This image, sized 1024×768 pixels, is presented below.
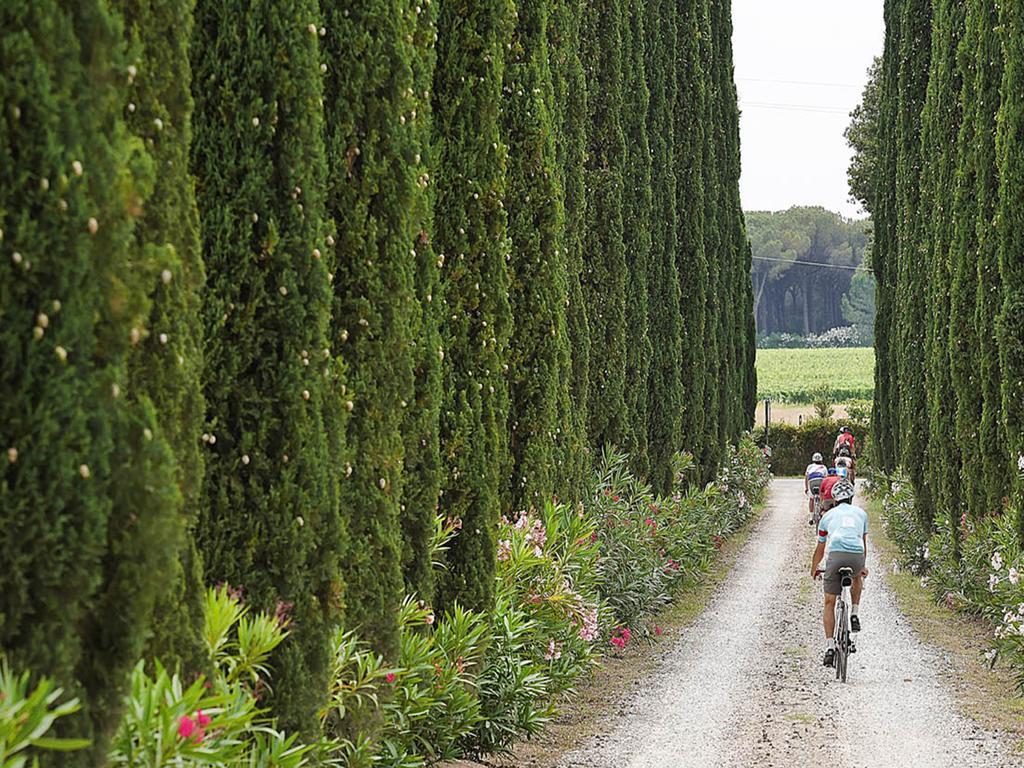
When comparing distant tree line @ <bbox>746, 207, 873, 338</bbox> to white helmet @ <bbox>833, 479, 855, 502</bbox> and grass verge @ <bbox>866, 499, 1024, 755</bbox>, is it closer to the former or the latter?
grass verge @ <bbox>866, 499, 1024, 755</bbox>

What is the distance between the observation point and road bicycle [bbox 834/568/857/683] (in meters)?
11.0

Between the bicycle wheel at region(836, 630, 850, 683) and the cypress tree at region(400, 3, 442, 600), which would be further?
the bicycle wheel at region(836, 630, 850, 683)

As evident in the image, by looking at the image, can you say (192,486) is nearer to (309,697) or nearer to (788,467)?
(309,697)

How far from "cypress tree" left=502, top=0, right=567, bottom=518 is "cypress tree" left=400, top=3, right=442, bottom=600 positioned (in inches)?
92.9

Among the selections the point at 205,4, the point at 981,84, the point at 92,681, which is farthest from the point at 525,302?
the point at 92,681

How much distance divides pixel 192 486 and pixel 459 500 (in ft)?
13.2

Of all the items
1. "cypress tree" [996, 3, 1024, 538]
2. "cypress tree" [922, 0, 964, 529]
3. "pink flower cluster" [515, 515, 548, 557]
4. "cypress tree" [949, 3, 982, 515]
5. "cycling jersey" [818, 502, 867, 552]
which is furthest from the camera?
"cypress tree" [922, 0, 964, 529]

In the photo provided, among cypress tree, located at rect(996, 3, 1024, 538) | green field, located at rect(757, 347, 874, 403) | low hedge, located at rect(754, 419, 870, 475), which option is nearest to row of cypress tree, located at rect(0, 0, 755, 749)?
cypress tree, located at rect(996, 3, 1024, 538)

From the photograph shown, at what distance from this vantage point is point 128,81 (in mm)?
3924

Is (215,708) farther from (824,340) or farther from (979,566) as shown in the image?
(824,340)

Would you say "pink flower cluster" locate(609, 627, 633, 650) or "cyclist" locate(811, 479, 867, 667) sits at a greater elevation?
"cyclist" locate(811, 479, 867, 667)

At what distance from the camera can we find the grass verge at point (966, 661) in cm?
948

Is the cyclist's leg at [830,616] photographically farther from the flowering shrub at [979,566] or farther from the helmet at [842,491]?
the flowering shrub at [979,566]

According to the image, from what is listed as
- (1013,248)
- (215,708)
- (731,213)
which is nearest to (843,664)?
(1013,248)
